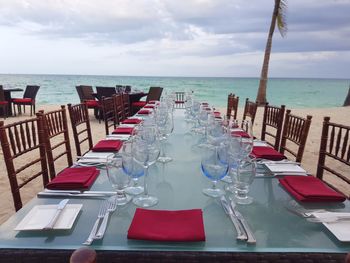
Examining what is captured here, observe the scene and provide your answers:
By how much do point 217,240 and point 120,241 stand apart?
27 centimetres

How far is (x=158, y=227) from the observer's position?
32.1 inches

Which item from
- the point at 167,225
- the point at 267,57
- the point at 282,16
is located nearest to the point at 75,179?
the point at 167,225

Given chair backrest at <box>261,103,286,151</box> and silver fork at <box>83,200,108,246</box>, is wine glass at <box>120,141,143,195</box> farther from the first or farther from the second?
chair backrest at <box>261,103,286,151</box>

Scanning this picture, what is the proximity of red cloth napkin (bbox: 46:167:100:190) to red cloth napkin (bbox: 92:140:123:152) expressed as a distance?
46 cm

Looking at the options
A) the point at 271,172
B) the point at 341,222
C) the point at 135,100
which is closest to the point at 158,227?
the point at 341,222

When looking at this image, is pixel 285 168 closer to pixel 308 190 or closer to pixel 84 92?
pixel 308 190

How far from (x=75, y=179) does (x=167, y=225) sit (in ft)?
1.73

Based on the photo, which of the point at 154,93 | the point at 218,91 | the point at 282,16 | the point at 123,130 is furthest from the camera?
the point at 218,91

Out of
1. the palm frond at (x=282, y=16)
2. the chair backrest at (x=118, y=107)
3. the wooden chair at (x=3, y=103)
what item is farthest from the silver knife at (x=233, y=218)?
the palm frond at (x=282, y=16)

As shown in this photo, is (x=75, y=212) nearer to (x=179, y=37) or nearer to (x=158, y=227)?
(x=158, y=227)

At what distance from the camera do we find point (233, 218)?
0.88 m

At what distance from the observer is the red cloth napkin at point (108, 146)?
70.2 inches

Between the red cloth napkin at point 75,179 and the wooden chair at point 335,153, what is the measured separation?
1.32 m

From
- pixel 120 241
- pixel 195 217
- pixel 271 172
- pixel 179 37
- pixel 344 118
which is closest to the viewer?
pixel 120 241
